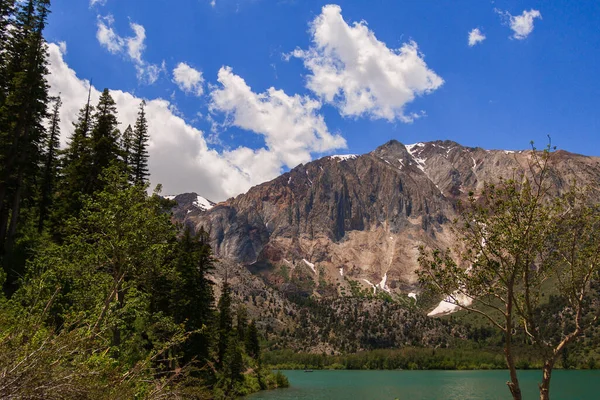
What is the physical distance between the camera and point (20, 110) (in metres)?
34.2

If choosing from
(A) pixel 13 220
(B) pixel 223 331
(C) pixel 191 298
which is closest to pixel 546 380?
(A) pixel 13 220

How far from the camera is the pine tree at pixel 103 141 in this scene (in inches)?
1511

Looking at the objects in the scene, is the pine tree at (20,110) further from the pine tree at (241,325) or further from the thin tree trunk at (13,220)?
the pine tree at (241,325)

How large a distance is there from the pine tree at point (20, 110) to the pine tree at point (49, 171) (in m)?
6.41

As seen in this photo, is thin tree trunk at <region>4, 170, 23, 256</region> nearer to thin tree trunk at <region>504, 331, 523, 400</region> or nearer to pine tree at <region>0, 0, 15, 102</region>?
pine tree at <region>0, 0, 15, 102</region>

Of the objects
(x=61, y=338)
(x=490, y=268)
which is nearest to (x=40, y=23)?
(x=61, y=338)

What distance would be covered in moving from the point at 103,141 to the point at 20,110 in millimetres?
6568

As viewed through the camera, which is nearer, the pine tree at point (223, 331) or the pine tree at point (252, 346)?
the pine tree at point (223, 331)

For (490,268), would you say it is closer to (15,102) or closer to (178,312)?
(15,102)

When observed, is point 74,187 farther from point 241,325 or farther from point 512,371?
point 241,325

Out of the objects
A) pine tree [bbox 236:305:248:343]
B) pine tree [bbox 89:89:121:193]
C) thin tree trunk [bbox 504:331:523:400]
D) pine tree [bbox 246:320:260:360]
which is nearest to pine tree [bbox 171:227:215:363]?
pine tree [bbox 89:89:121:193]

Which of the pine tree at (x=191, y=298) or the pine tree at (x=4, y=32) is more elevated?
the pine tree at (x=4, y=32)

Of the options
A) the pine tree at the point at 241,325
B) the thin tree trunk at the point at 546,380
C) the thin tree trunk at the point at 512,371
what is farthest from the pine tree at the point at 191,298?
the pine tree at the point at 241,325

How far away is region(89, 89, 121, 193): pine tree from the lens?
38.4m
